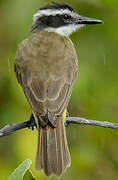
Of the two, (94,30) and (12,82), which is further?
(94,30)

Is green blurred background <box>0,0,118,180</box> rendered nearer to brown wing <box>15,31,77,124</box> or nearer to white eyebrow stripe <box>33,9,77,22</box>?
white eyebrow stripe <box>33,9,77,22</box>

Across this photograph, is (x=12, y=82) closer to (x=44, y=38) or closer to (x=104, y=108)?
(x=44, y=38)

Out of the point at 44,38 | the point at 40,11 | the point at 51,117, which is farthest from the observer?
the point at 40,11

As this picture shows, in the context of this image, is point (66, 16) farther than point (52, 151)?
Yes

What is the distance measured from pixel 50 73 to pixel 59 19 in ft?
5.23

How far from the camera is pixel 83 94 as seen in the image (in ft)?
23.2

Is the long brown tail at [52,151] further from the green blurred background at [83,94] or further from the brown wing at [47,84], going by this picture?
the green blurred background at [83,94]

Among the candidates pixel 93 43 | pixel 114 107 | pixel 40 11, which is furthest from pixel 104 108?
pixel 40 11

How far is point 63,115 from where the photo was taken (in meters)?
5.82

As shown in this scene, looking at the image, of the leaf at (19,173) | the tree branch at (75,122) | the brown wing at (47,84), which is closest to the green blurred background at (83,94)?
the brown wing at (47,84)

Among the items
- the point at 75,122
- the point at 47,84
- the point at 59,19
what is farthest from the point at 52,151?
the point at 59,19

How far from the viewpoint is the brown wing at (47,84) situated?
5645mm

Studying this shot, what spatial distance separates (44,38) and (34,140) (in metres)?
1.30

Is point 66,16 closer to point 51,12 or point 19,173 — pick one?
point 51,12
